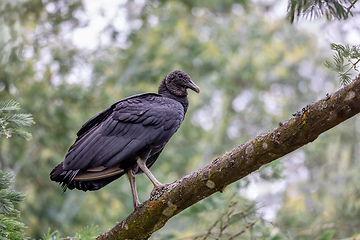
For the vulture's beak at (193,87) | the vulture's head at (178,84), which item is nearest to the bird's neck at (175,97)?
the vulture's head at (178,84)

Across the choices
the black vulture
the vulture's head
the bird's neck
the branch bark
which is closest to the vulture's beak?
the vulture's head

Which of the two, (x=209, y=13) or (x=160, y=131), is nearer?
(x=160, y=131)

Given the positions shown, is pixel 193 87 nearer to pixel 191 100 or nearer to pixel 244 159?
pixel 244 159

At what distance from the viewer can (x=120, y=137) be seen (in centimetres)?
359

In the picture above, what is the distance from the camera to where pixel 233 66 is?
1205 centimetres

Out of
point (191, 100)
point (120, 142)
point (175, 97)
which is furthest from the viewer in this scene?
point (191, 100)

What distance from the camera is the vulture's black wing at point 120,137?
346 cm

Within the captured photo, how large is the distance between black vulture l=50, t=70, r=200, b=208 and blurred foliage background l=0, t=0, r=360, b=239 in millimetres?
1144

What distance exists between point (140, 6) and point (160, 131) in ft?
17.8

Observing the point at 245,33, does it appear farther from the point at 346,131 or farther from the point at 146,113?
Answer: the point at 146,113

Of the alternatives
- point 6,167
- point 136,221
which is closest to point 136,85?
point 6,167

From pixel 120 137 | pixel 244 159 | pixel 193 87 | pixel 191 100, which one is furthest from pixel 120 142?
pixel 191 100

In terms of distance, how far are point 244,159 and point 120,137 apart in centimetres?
127

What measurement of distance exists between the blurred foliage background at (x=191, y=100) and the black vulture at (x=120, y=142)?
1144mm
